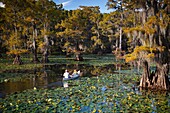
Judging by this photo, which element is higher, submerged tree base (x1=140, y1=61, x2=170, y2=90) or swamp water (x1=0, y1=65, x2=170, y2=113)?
submerged tree base (x1=140, y1=61, x2=170, y2=90)

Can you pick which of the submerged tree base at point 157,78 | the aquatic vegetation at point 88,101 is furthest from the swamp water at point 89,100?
the submerged tree base at point 157,78

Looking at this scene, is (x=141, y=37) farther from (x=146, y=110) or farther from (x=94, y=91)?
(x=146, y=110)

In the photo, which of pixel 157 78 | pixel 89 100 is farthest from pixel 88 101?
pixel 157 78

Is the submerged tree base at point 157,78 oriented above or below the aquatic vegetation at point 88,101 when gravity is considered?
above

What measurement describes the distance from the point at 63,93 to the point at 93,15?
42043 millimetres

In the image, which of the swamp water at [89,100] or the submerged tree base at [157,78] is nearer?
the swamp water at [89,100]

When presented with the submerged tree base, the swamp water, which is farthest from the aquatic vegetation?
the submerged tree base

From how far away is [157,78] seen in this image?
16.3 m

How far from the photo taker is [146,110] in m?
11.3

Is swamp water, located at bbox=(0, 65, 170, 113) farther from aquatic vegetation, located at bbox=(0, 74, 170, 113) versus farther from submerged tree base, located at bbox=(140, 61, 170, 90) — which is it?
submerged tree base, located at bbox=(140, 61, 170, 90)

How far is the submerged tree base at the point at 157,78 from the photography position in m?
15.7

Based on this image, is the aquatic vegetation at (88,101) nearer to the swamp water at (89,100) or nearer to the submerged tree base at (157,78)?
the swamp water at (89,100)

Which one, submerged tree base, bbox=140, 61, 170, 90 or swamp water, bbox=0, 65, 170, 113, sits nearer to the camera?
swamp water, bbox=0, 65, 170, 113

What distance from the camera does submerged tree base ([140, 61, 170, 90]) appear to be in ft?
51.6
